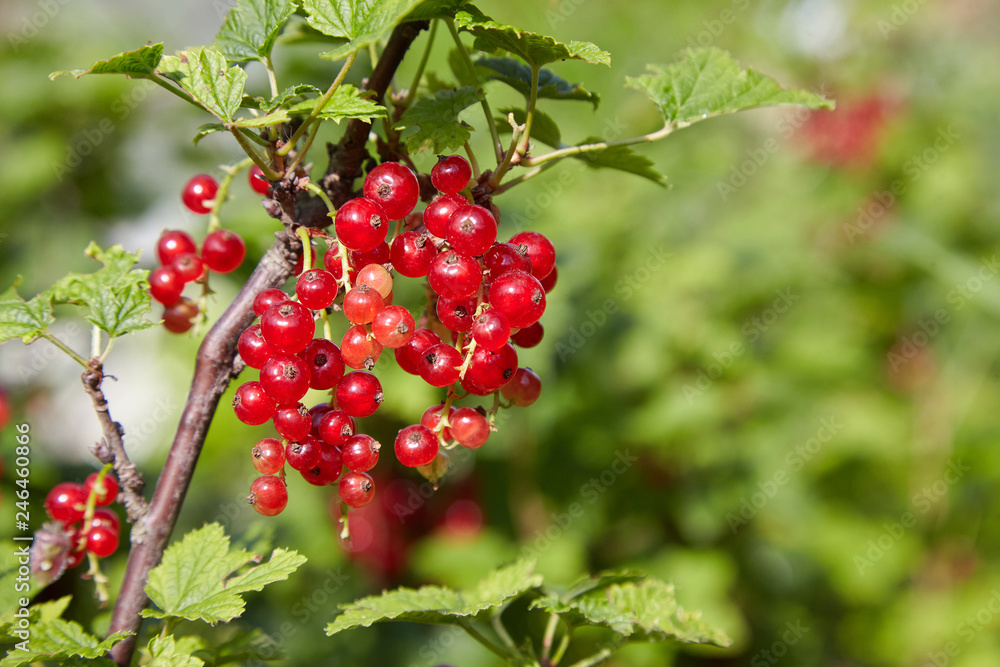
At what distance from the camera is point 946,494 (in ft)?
7.68

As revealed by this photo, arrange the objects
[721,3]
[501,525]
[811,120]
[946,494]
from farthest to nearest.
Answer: [721,3], [811,120], [946,494], [501,525]

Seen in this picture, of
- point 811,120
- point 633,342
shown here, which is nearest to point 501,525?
point 633,342

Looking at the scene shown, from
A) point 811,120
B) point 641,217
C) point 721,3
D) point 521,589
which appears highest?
point 721,3

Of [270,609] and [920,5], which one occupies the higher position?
[920,5]

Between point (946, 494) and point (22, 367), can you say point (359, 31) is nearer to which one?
point (22, 367)

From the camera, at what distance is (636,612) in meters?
0.84

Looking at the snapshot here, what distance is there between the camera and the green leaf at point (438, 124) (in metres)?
0.68

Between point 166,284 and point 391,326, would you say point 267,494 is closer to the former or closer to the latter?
point 391,326

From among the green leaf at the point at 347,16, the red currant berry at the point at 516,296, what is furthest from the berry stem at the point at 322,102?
the red currant berry at the point at 516,296

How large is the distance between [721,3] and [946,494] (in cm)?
307

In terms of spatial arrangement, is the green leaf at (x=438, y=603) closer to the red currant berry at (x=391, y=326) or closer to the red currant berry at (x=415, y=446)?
the red currant berry at (x=415, y=446)

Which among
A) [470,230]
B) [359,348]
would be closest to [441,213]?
[470,230]

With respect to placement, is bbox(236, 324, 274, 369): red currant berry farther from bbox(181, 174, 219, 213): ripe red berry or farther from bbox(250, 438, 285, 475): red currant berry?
bbox(181, 174, 219, 213): ripe red berry

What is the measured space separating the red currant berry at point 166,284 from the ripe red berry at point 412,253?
32 cm
